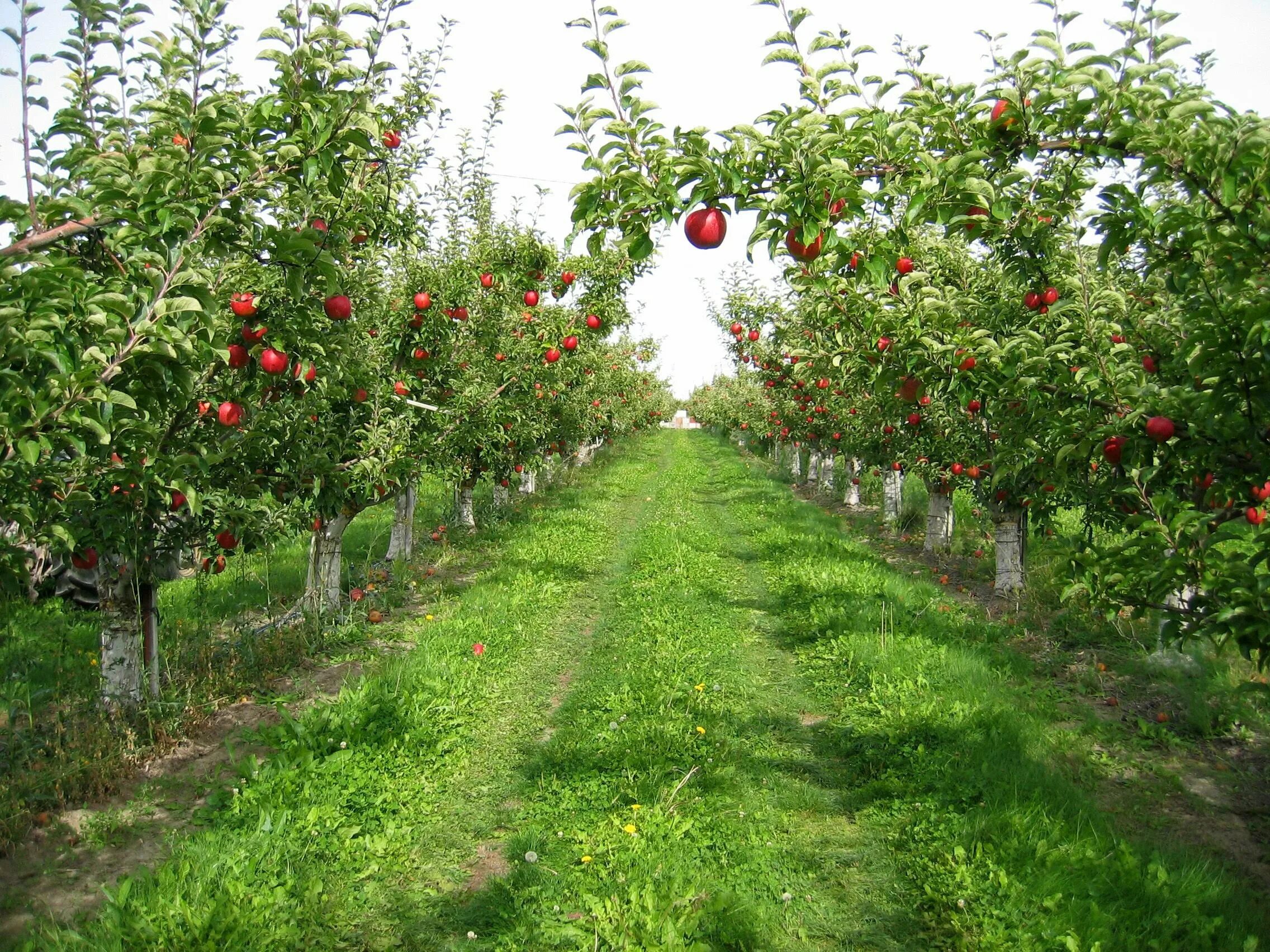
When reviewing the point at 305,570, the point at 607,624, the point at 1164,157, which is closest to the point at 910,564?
the point at 607,624

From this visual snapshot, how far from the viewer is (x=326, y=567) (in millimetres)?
7875

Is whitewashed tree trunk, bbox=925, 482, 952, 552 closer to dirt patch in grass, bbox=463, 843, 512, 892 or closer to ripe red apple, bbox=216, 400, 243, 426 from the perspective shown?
dirt patch in grass, bbox=463, 843, 512, 892

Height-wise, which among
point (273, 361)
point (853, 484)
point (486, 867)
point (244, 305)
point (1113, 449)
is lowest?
point (486, 867)

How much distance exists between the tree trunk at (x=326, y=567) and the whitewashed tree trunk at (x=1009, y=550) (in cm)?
712

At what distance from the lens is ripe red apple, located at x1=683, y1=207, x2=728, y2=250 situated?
274cm

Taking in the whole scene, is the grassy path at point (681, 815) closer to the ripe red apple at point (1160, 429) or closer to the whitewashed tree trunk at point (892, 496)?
the ripe red apple at point (1160, 429)

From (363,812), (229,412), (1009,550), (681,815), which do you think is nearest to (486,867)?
(363,812)

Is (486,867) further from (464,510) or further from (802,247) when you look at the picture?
(464,510)

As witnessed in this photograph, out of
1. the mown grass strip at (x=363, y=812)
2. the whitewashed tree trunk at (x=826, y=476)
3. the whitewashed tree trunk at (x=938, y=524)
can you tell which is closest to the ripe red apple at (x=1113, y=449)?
the mown grass strip at (x=363, y=812)

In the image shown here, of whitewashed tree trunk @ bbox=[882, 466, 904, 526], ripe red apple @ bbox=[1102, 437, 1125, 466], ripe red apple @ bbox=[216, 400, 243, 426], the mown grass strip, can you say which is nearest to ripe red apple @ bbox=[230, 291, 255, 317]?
ripe red apple @ bbox=[216, 400, 243, 426]

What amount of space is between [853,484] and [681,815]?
45.9 ft

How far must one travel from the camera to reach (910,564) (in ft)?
37.6

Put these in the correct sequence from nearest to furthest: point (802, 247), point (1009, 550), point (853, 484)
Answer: point (802, 247), point (1009, 550), point (853, 484)

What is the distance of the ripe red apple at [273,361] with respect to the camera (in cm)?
394
